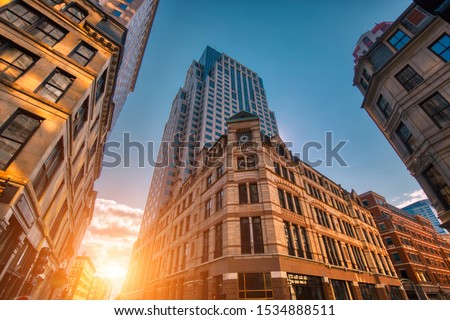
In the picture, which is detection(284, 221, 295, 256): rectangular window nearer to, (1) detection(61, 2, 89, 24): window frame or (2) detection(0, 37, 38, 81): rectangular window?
(2) detection(0, 37, 38, 81): rectangular window

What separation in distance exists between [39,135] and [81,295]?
4909 inches

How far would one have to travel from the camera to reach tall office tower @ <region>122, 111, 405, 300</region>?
16203mm

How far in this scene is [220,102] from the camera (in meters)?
84.9

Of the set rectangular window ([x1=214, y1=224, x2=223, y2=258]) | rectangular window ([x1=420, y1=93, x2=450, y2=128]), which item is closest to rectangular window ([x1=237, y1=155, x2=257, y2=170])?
rectangular window ([x1=214, y1=224, x2=223, y2=258])

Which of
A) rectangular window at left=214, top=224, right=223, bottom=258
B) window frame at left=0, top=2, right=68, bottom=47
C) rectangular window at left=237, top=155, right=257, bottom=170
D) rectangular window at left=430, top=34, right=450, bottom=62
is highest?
rectangular window at left=430, top=34, right=450, bottom=62

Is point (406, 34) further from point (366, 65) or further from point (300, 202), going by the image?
point (300, 202)

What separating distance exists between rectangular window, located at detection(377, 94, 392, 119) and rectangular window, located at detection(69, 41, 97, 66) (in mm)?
26802

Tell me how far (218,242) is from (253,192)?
19.1 feet

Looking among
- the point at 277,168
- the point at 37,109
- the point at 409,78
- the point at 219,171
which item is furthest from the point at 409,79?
the point at 37,109

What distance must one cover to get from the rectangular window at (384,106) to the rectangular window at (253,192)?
49.1 ft

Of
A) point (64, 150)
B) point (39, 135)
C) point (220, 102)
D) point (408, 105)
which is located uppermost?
point (220, 102)

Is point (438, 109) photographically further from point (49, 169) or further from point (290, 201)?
point (49, 169)

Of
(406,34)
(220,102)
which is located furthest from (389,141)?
(220,102)

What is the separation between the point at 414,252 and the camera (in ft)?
153
